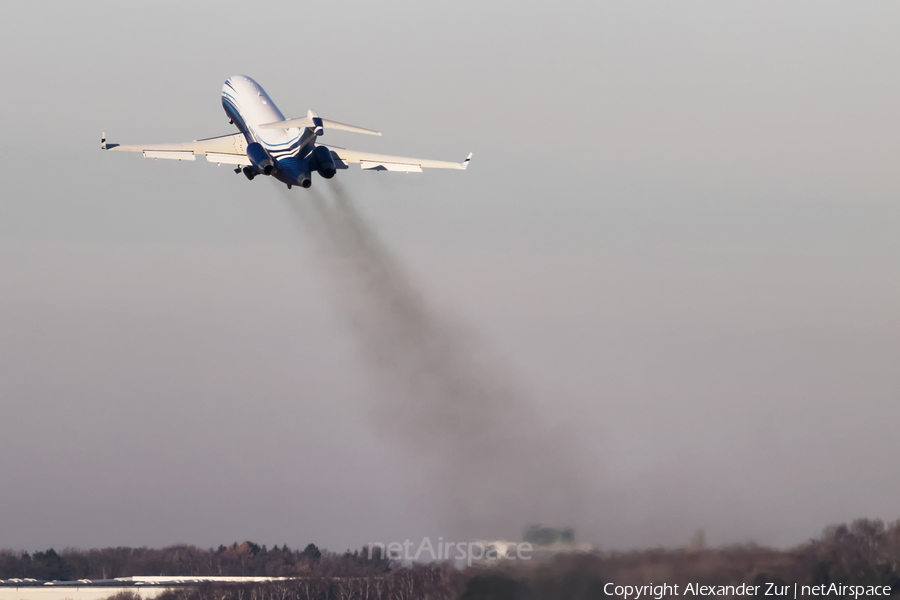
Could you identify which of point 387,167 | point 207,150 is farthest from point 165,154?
point 387,167

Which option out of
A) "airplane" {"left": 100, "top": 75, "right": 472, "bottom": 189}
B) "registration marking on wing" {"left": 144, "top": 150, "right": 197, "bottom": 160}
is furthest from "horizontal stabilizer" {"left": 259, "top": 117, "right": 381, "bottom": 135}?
"registration marking on wing" {"left": 144, "top": 150, "right": 197, "bottom": 160}

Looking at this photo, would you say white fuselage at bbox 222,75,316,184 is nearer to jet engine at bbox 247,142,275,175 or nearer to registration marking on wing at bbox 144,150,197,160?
jet engine at bbox 247,142,275,175

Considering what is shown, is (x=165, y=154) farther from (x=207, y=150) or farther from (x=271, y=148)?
(x=271, y=148)

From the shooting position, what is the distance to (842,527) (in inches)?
2803

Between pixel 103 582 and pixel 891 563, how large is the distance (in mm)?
74832

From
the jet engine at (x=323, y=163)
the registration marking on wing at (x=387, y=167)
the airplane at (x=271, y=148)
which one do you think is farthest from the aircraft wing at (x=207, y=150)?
the registration marking on wing at (x=387, y=167)

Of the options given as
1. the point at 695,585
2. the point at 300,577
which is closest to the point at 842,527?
the point at 695,585

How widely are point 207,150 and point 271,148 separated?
513 centimetres

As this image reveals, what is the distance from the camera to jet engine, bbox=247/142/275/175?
6262 cm

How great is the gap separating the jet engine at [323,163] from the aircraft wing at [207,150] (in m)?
3.76

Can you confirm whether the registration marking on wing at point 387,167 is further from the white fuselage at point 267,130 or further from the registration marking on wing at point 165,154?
the registration marking on wing at point 165,154

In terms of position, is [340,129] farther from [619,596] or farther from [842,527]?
[842,527]

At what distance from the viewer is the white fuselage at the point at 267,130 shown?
6191 centimetres

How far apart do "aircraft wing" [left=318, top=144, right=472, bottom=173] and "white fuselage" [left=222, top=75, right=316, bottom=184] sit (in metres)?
3.42
